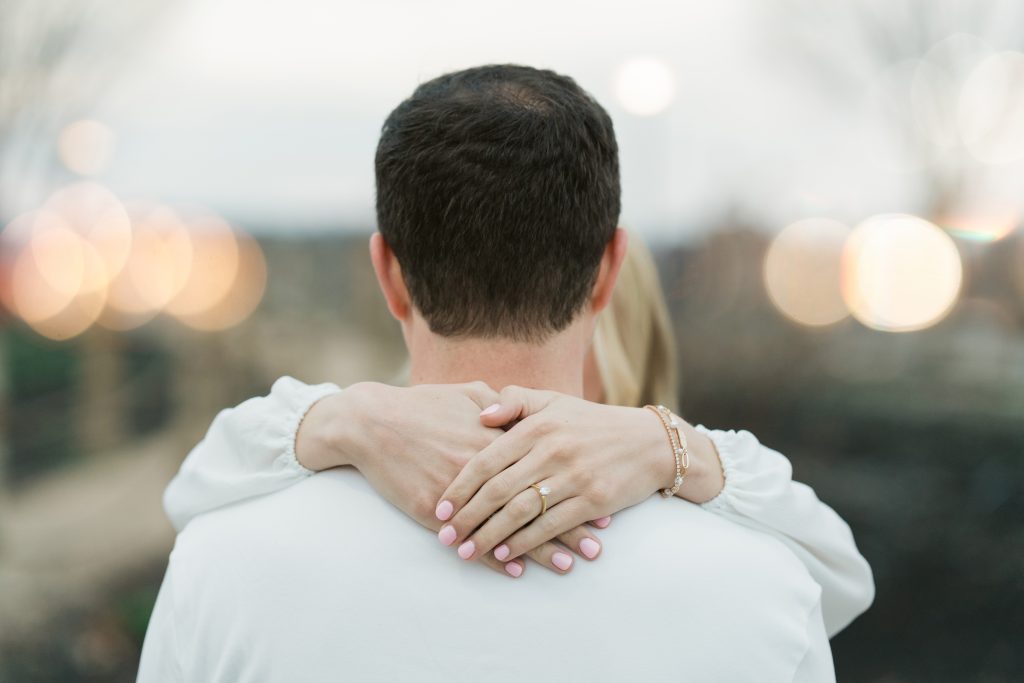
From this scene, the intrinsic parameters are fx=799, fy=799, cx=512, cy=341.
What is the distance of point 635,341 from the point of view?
1.97 m

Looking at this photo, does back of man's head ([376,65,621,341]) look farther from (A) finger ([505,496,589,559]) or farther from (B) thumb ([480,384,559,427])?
(A) finger ([505,496,589,559])

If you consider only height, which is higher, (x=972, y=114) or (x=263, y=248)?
(x=972, y=114)

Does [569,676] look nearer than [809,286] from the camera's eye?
Yes

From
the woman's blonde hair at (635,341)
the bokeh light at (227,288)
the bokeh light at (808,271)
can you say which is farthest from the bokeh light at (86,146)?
the bokeh light at (808,271)

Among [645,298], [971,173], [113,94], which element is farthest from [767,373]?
[113,94]

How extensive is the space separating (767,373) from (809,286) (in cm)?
47

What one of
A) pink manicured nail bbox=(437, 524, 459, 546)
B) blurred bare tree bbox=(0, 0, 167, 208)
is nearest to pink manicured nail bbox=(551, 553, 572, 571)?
pink manicured nail bbox=(437, 524, 459, 546)

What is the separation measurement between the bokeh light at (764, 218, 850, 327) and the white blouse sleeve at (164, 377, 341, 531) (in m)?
3.06

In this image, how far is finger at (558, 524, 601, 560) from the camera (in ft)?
2.91

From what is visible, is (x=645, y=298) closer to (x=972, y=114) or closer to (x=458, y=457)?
(x=458, y=457)

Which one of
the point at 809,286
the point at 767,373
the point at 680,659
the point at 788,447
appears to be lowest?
the point at 788,447

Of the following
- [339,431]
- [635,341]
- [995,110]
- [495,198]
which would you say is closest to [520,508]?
[339,431]

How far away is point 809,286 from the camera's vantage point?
3.76 metres

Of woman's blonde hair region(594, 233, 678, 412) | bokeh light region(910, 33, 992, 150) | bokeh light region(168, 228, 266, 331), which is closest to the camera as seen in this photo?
woman's blonde hair region(594, 233, 678, 412)
